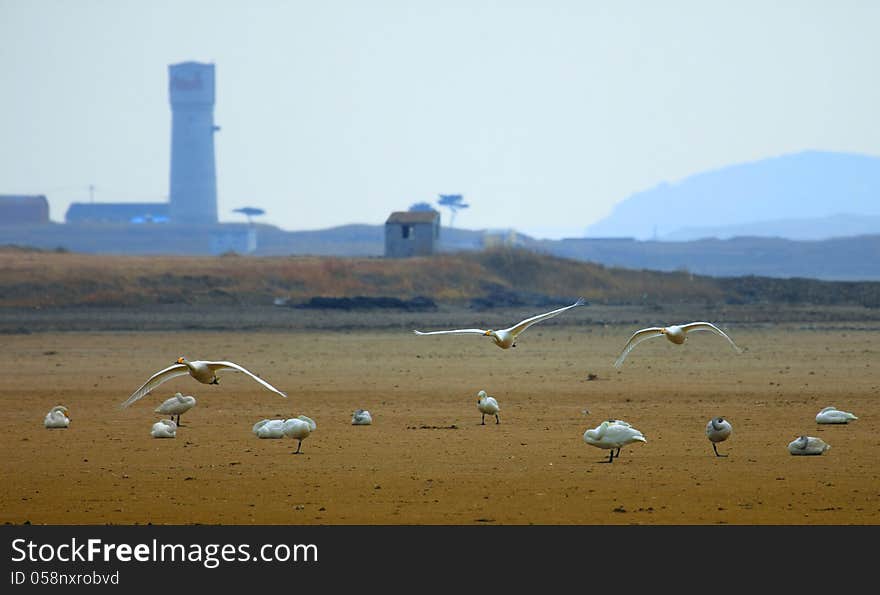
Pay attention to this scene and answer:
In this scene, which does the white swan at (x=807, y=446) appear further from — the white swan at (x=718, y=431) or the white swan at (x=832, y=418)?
the white swan at (x=832, y=418)

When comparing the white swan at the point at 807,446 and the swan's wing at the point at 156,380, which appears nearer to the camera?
the swan's wing at the point at 156,380

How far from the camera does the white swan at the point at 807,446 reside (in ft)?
61.2

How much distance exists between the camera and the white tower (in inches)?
6762

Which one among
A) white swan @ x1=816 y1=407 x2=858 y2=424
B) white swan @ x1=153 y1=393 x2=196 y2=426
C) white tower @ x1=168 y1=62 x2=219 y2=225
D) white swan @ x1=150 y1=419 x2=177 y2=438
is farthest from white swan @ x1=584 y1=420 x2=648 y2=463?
white tower @ x1=168 y1=62 x2=219 y2=225

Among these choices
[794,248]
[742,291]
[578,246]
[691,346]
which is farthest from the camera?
[578,246]

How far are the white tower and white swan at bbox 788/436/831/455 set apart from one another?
157 m

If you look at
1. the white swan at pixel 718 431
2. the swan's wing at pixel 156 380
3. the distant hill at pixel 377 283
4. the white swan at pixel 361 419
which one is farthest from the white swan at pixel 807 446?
A: the distant hill at pixel 377 283

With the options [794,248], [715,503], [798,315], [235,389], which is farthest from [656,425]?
[794,248]

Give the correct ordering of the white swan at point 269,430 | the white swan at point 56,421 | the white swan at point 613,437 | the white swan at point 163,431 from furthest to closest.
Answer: the white swan at point 56,421 → the white swan at point 163,431 → the white swan at point 269,430 → the white swan at point 613,437

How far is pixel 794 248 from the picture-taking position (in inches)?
5989

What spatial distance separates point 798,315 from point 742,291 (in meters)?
14.8

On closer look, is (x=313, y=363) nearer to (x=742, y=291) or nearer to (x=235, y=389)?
(x=235, y=389)

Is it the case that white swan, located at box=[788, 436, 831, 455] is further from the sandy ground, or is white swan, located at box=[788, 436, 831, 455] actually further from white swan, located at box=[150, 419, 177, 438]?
white swan, located at box=[150, 419, 177, 438]

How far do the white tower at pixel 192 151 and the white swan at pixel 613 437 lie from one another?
15644 centimetres
